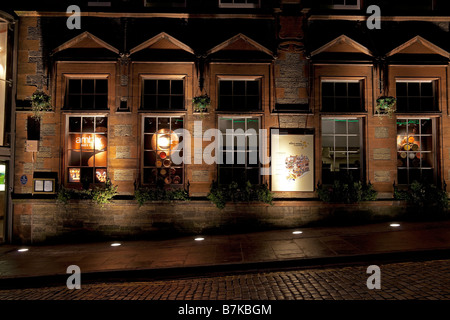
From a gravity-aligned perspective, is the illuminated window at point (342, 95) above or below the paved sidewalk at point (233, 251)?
above

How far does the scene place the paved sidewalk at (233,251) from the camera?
20.8 feet

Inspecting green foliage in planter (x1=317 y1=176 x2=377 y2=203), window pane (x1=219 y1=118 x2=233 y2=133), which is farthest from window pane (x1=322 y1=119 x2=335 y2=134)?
window pane (x1=219 y1=118 x2=233 y2=133)

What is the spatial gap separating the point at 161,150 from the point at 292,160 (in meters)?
4.16

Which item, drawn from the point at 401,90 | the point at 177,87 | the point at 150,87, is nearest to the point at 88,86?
the point at 150,87

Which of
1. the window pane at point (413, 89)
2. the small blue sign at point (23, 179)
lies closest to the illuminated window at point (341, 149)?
the window pane at point (413, 89)

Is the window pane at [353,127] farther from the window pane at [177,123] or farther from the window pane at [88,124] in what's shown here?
the window pane at [88,124]

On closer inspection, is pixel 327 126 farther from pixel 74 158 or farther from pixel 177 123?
pixel 74 158

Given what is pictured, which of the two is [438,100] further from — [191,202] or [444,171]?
[191,202]

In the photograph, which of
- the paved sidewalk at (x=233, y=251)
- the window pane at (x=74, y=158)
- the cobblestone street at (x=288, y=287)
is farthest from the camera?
the window pane at (x=74, y=158)

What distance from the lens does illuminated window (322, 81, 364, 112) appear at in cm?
994

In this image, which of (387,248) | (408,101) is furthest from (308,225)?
(408,101)

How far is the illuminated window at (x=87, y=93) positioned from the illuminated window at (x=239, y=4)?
4.56 m

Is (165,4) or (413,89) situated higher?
(165,4)

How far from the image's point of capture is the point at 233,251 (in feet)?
23.7
